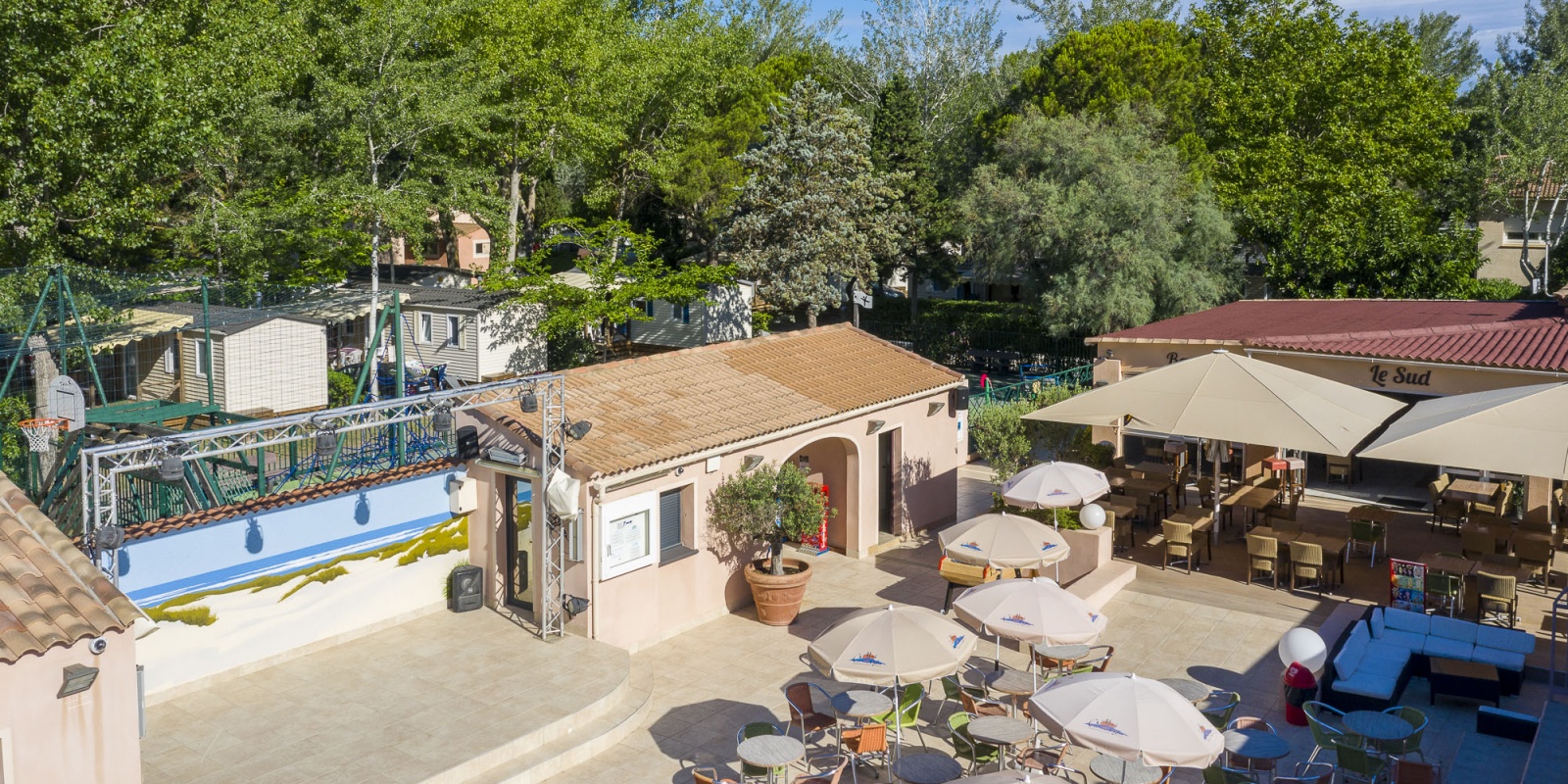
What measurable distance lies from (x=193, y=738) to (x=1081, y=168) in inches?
1176

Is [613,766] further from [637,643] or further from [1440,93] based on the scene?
[1440,93]

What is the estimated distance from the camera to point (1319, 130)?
41.4 meters

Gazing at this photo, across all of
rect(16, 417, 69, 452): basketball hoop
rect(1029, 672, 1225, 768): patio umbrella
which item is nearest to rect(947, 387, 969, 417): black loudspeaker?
rect(1029, 672, 1225, 768): patio umbrella

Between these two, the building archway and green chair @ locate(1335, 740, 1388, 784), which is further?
the building archway

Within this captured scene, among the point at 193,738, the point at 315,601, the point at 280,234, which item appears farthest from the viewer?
the point at 280,234

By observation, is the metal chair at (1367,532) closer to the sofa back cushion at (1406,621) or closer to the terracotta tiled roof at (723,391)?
the sofa back cushion at (1406,621)

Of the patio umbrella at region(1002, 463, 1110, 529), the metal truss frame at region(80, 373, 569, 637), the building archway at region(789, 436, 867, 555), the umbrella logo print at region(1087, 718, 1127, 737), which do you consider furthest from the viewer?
the building archway at region(789, 436, 867, 555)

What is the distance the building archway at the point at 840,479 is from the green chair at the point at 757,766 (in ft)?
23.6

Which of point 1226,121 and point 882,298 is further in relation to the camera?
point 882,298

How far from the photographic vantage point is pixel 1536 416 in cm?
1359

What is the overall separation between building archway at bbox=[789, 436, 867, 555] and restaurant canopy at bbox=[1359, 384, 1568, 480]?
22.9ft

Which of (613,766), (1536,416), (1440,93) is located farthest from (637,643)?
(1440,93)

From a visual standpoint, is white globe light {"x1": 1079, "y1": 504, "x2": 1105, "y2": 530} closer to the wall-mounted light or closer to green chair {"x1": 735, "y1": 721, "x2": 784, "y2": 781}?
green chair {"x1": 735, "y1": 721, "x2": 784, "y2": 781}

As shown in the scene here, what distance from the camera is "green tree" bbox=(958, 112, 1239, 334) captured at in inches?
1288
